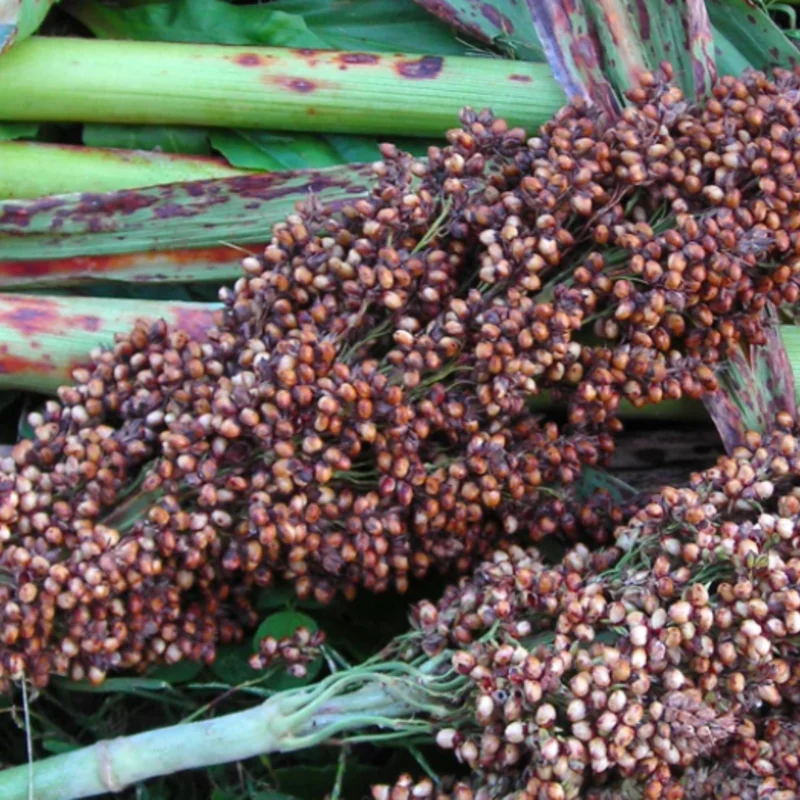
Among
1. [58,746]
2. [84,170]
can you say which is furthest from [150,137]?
[58,746]

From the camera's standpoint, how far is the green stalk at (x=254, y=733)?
1856 mm

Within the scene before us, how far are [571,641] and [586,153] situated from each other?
0.84 meters

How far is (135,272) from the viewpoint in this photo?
2273 mm

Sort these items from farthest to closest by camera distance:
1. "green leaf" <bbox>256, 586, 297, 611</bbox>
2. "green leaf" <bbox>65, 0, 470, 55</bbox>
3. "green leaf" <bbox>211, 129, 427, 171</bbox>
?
"green leaf" <bbox>65, 0, 470, 55</bbox>, "green leaf" <bbox>211, 129, 427, 171</bbox>, "green leaf" <bbox>256, 586, 297, 611</bbox>

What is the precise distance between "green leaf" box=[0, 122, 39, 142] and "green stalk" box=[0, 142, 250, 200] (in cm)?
3

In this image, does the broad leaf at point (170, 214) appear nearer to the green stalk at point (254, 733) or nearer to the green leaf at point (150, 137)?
the green leaf at point (150, 137)

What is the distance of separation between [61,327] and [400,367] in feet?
2.31

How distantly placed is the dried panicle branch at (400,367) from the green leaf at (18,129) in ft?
2.32

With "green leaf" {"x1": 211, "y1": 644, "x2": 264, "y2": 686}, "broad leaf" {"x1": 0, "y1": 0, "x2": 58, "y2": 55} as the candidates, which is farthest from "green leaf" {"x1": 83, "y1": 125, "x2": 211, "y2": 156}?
"green leaf" {"x1": 211, "y1": 644, "x2": 264, "y2": 686}

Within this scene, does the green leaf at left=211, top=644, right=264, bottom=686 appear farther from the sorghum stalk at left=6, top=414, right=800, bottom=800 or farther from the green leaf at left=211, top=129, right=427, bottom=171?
the green leaf at left=211, top=129, right=427, bottom=171

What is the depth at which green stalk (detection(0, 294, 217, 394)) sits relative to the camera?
84.7 inches

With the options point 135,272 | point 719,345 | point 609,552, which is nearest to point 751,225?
point 719,345

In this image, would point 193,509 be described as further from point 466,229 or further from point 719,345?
point 719,345

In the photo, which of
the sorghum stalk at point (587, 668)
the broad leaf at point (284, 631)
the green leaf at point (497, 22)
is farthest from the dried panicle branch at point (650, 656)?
the green leaf at point (497, 22)
